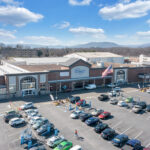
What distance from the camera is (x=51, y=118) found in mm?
32969

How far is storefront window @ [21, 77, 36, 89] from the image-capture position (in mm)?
46906

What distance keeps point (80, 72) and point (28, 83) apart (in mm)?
18526

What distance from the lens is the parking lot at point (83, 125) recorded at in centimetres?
2417

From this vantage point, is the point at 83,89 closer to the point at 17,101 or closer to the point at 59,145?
the point at 17,101

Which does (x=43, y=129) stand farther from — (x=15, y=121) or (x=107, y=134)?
(x=107, y=134)

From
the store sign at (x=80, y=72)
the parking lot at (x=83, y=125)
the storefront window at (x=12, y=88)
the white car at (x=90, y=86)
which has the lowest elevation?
the parking lot at (x=83, y=125)

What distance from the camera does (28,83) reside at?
4769cm

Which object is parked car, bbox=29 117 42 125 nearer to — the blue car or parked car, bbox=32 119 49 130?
parked car, bbox=32 119 49 130

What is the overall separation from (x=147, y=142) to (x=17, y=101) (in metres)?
32.1

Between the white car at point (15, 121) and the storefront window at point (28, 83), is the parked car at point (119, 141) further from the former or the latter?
the storefront window at point (28, 83)

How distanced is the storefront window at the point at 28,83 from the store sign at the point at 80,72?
13.8 m

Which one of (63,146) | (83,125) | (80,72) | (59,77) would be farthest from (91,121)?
(80,72)

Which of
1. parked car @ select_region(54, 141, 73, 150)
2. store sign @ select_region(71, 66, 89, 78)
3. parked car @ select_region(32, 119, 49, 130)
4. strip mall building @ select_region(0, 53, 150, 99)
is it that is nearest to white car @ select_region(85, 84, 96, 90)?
strip mall building @ select_region(0, 53, 150, 99)

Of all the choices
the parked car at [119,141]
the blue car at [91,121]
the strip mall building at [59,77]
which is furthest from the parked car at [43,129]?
the strip mall building at [59,77]
